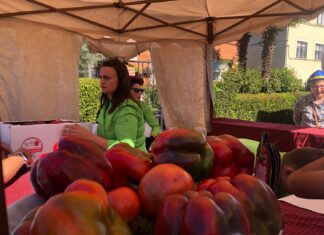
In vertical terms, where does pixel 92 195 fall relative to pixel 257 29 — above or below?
below

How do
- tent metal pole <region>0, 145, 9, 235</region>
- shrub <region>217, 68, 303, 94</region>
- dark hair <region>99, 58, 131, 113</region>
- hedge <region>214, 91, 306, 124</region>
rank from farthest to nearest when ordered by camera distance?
1. shrub <region>217, 68, 303, 94</region>
2. hedge <region>214, 91, 306, 124</region>
3. dark hair <region>99, 58, 131, 113</region>
4. tent metal pole <region>0, 145, 9, 235</region>

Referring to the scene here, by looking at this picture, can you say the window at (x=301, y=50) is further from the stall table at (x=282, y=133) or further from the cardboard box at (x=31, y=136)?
the cardboard box at (x=31, y=136)

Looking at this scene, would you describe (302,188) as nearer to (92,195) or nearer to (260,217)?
(260,217)

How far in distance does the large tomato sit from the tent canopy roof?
316cm

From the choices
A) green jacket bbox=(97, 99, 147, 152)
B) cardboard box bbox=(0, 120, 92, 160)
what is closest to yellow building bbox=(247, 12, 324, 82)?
cardboard box bbox=(0, 120, 92, 160)

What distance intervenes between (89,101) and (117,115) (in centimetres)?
879

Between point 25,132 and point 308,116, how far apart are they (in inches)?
152

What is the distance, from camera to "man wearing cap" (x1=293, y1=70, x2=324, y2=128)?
472 centimetres

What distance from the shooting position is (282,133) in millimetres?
4934

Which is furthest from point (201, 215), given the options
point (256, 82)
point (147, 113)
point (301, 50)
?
point (301, 50)

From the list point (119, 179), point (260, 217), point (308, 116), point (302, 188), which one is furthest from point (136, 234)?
point (308, 116)

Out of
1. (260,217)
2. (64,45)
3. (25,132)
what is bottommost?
(25,132)

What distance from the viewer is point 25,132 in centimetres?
285

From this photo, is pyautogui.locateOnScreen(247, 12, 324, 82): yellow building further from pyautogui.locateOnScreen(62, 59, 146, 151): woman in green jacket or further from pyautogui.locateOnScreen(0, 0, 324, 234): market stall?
pyautogui.locateOnScreen(62, 59, 146, 151): woman in green jacket
